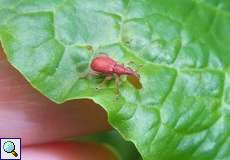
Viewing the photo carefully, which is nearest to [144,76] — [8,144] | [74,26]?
[74,26]

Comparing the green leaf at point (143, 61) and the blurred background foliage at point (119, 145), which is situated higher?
the green leaf at point (143, 61)

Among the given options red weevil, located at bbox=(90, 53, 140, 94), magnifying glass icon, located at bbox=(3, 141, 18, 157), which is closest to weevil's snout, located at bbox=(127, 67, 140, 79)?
red weevil, located at bbox=(90, 53, 140, 94)

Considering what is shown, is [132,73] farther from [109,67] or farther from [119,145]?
[119,145]

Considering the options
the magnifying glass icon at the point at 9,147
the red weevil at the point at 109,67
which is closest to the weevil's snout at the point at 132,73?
the red weevil at the point at 109,67

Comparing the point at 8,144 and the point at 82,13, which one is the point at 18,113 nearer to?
the point at 8,144

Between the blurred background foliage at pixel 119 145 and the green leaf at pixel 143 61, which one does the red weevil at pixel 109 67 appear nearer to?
the green leaf at pixel 143 61
